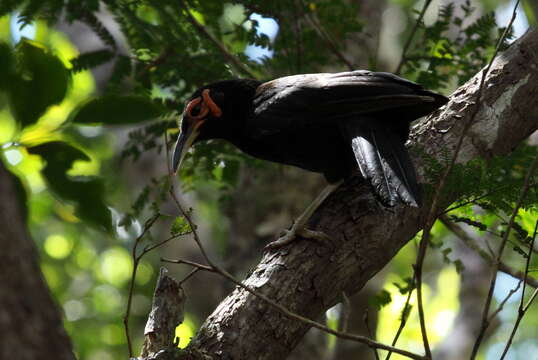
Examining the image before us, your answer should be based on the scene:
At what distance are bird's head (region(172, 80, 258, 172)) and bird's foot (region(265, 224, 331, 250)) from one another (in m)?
1.22

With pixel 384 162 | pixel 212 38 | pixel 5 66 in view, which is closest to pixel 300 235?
pixel 384 162

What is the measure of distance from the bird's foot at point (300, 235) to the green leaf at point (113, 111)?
85 cm

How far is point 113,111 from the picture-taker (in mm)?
3182

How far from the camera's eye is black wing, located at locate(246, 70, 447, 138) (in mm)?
3838

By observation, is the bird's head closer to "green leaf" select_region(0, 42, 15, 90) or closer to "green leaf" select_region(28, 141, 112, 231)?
"green leaf" select_region(28, 141, 112, 231)

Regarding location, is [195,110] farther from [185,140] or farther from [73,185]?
[73,185]

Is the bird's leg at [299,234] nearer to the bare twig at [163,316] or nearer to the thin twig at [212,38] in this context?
the bare twig at [163,316]

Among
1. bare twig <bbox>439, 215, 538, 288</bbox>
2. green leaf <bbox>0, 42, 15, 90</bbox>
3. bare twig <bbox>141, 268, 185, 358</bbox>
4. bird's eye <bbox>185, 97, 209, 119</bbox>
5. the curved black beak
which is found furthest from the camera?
bird's eye <bbox>185, 97, 209, 119</bbox>

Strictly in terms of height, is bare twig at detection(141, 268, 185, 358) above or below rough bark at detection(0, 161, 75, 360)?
above

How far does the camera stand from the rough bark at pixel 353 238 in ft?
10.1

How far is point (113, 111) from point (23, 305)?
1.69 m

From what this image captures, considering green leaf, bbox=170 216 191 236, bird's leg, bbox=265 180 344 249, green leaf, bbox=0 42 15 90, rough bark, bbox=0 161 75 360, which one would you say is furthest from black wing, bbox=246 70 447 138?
rough bark, bbox=0 161 75 360

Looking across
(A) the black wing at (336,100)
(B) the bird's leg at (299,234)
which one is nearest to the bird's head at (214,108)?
(A) the black wing at (336,100)

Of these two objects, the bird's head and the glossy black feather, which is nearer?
the glossy black feather
